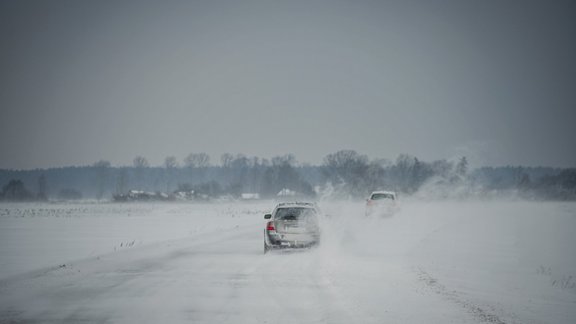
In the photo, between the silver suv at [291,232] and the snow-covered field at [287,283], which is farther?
the silver suv at [291,232]

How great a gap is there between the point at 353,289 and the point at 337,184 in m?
135

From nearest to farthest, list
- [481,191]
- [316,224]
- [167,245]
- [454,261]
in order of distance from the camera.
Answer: [454,261] → [316,224] → [167,245] → [481,191]

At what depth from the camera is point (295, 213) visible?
56.0ft

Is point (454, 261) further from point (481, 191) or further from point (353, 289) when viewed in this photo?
point (481, 191)

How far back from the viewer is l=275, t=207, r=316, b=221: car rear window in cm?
1653

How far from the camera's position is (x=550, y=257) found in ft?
55.7

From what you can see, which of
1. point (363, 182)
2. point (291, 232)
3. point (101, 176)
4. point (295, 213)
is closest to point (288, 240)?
point (291, 232)

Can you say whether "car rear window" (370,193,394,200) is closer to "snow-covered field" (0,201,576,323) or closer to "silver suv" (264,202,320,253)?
"snow-covered field" (0,201,576,323)

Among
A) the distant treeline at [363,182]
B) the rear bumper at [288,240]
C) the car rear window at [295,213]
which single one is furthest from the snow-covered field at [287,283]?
the distant treeline at [363,182]

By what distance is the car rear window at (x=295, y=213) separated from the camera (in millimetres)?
16531

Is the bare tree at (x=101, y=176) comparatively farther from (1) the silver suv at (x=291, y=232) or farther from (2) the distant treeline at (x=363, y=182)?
(1) the silver suv at (x=291, y=232)

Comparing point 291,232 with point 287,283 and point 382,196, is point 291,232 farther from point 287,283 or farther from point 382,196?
point 382,196

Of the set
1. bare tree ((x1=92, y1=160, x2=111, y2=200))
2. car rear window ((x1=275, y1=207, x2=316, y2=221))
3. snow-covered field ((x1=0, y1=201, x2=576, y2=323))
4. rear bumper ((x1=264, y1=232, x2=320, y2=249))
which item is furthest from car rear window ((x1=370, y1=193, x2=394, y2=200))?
bare tree ((x1=92, y1=160, x2=111, y2=200))

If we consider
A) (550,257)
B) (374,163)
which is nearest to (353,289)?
(550,257)
